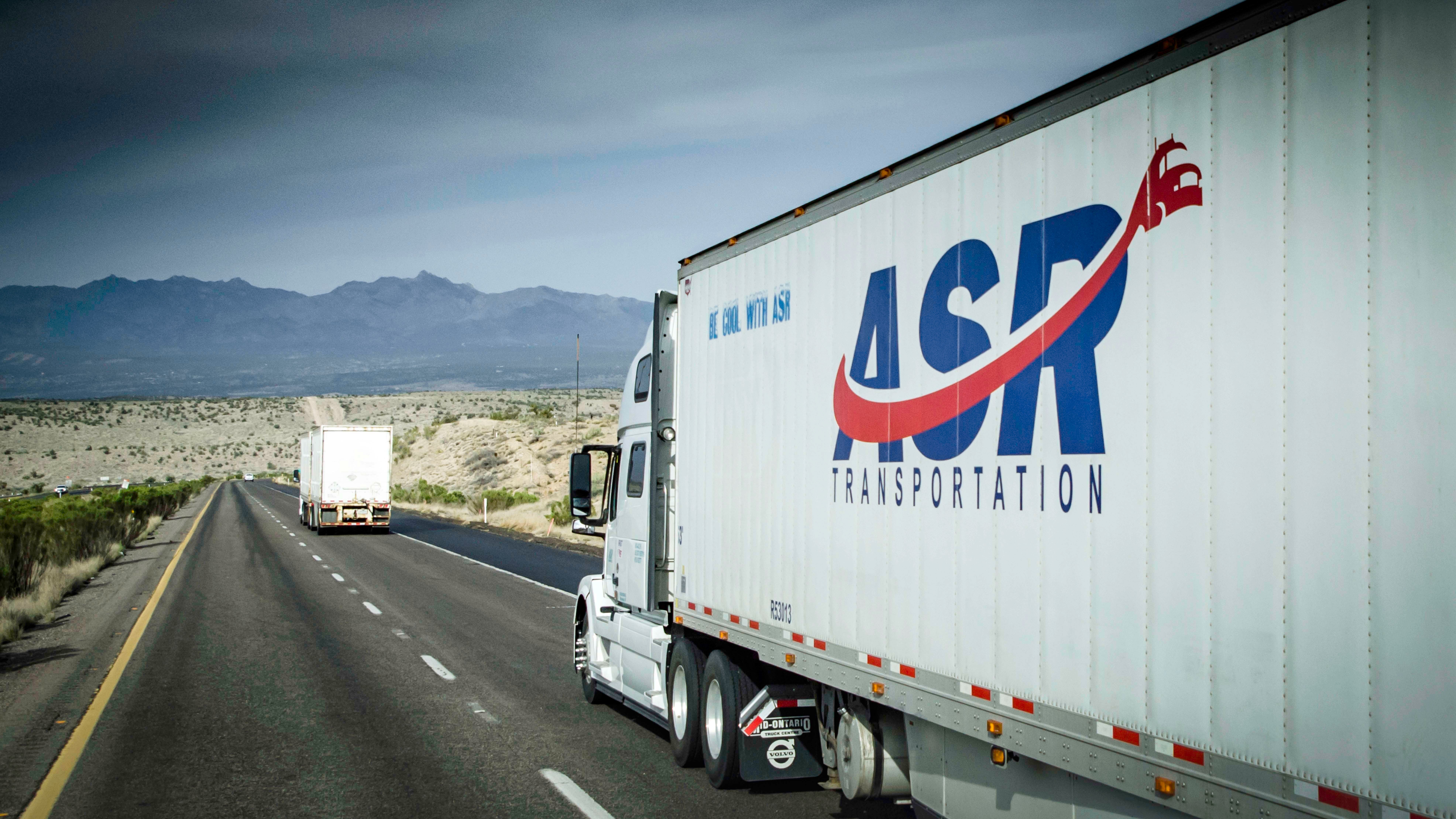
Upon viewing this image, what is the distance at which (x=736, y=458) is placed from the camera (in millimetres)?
7656

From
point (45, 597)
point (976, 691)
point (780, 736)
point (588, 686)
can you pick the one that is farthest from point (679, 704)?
point (45, 597)

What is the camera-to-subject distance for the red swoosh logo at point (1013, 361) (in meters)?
4.07

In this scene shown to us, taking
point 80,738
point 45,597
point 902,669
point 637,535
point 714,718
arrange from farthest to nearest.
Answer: point 45,597 → point 637,535 → point 80,738 → point 714,718 → point 902,669

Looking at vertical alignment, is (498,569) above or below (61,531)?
below

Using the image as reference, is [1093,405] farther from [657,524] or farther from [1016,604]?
[657,524]

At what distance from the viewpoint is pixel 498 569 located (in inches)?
1041

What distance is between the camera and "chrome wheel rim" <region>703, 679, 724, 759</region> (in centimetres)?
775

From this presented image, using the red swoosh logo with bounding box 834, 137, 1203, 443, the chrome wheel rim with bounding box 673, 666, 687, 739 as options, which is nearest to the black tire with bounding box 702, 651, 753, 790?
the chrome wheel rim with bounding box 673, 666, 687, 739

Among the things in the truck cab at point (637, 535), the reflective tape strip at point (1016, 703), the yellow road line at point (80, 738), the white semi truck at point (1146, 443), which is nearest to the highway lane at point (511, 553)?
the truck cab at point (637, 535)

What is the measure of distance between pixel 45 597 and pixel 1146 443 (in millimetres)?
19895

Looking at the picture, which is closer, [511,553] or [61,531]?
[61,531]

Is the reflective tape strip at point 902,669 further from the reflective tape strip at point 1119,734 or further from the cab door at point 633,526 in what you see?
the cab door at point 633,526

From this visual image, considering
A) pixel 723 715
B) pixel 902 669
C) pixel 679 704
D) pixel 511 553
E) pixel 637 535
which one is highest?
pixel 637 535

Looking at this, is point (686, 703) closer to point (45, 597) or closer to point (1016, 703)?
point (1016, 703)
